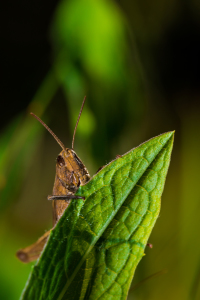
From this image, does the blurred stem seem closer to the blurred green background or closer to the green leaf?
the blurred green background

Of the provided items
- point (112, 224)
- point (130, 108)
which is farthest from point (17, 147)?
point (112, 224)

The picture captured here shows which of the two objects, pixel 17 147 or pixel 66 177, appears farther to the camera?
pixel 66 177

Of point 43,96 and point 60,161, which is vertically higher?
point 43,96

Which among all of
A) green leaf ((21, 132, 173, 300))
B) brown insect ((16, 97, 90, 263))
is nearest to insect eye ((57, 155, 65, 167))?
brown insect ((16, 97, 90, 263))

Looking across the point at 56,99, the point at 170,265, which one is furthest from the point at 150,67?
the point at 170,265

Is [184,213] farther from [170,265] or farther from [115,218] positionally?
[115,218]

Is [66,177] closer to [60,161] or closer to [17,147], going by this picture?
[60,161]
